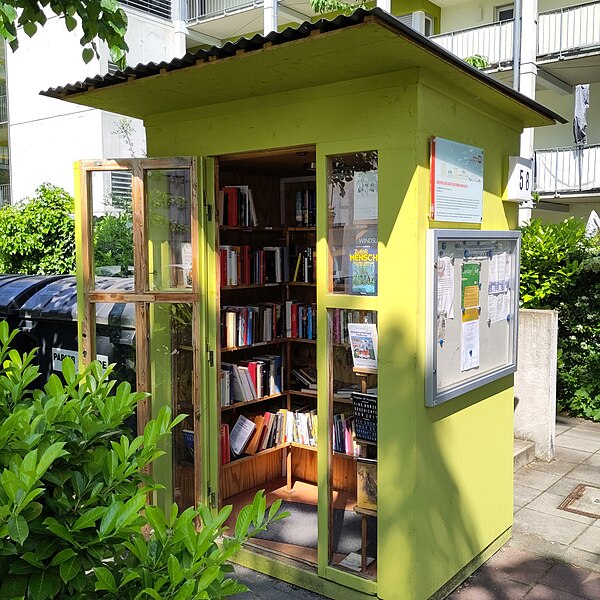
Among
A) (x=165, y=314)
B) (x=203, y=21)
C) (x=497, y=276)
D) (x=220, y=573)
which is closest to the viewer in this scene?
(x=220, y=573)

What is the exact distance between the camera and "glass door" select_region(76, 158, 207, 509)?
4.34 meters

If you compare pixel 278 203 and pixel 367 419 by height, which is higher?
pixel 278 203

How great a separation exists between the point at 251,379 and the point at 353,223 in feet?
6.23

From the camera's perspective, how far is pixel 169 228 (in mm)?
4512

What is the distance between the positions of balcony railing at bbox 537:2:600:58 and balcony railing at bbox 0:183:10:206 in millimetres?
13383

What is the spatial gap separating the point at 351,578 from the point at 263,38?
2.89 m

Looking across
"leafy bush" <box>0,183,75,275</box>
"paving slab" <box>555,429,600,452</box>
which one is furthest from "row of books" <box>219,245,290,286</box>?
"leafy bush" <box>0,183,75,275</box>

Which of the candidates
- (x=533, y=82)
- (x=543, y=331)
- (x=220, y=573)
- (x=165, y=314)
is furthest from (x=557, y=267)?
(x=533, y=82)

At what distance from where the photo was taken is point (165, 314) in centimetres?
464

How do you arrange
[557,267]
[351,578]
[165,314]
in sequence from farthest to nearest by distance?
[557,267], [165,314], [351,578]

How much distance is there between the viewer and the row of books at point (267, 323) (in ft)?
16.6

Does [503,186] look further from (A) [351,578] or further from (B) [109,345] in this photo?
(B) [109,345]

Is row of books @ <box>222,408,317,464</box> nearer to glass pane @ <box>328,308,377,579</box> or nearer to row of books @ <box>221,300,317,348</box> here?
row of books @ <box>221,300,317,348</box>

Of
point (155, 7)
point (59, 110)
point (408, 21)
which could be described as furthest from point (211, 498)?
point (408, 21)
